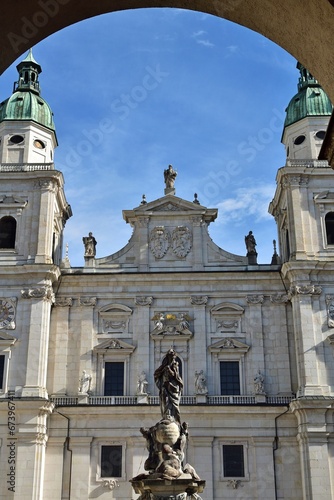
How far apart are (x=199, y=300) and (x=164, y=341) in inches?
103

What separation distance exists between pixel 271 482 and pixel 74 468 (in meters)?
8.56

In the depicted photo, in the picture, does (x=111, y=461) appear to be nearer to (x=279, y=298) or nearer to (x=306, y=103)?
(x=279, y=298)

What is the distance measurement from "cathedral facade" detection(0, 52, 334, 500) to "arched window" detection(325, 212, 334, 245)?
0.10 metres

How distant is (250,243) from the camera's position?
36188 millimetres

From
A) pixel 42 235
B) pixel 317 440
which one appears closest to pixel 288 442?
pixel 317 440

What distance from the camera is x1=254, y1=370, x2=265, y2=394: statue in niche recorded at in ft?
106

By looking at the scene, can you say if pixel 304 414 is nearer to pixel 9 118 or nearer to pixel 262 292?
pixel 262 292

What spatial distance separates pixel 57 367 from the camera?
109 feet

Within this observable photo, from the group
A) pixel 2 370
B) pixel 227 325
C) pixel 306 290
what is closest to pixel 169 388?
pixel 227 325

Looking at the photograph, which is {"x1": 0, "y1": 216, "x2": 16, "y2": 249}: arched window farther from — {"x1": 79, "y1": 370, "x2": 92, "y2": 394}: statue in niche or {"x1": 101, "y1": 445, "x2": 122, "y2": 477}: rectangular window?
{"x1": 101, "y1": 445, "x2": 122, "y2": 477}: rectangular window

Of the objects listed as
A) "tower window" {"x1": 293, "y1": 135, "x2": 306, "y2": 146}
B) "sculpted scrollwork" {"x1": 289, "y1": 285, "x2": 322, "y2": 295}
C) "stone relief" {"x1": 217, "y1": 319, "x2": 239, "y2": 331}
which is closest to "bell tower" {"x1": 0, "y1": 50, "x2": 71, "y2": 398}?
"stone relief" {"x1": 217, "y1": 319, "x2": 239, "y2": 331}

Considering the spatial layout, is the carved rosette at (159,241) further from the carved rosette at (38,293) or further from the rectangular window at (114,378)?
the rectangular window at (114,378)

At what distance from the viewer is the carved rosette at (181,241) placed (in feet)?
116

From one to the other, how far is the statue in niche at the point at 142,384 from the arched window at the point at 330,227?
435 inches
